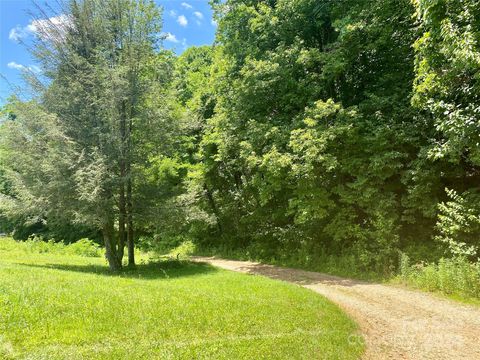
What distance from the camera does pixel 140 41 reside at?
13.6 m

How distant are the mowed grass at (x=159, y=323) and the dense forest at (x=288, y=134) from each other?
4706 mm

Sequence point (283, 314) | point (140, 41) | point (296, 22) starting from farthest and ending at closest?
point (296, 22) < point (140, 41) < point (283, 314)

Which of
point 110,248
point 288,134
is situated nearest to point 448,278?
point 288,134

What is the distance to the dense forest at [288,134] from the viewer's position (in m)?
11.6

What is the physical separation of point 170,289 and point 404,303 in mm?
5919

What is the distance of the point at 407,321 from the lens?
766 centimetres

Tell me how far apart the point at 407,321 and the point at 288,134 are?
27.7 feet

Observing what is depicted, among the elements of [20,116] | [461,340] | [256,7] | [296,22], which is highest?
[256,7]

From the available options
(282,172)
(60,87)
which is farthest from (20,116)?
(282,172)

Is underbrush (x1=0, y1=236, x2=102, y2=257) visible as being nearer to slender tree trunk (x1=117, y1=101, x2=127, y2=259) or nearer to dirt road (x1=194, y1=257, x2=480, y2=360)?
slender tree trunk (x1=117, y1=101, x2=127, y2=259)

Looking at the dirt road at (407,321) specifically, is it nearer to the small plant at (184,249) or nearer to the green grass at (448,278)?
the green grass at (448,278)

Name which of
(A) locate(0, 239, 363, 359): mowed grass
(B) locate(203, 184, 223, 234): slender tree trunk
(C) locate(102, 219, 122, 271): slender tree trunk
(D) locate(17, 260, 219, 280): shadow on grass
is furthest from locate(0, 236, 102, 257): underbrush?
(A) locate(0, 239, 363, 359): mowed grass

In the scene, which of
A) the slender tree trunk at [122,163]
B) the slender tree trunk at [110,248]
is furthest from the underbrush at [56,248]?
the slender tree trunk at [122,163]

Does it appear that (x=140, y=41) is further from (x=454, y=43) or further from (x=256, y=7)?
(x=454, y=43)
